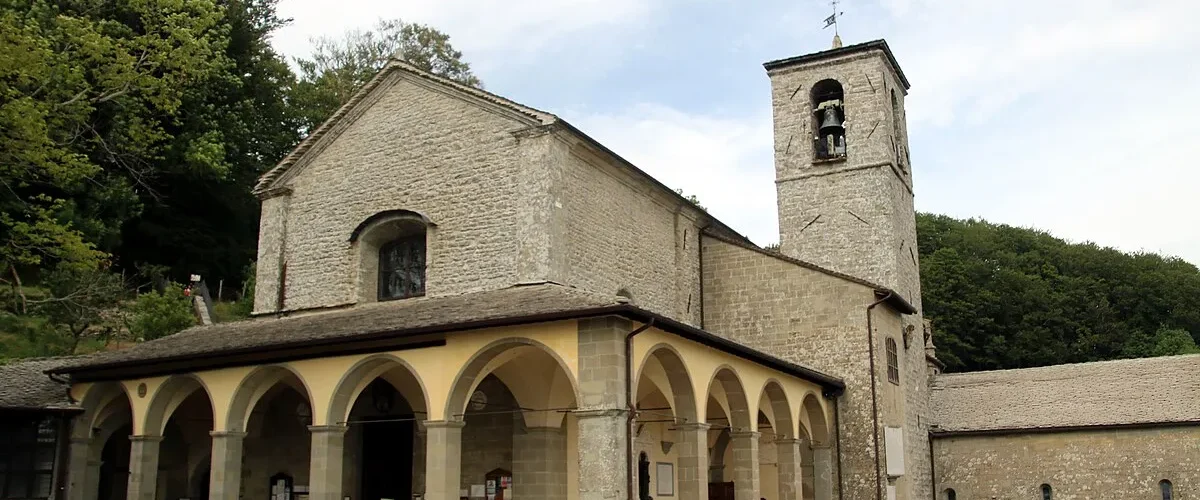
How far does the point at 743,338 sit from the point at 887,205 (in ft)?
15.7

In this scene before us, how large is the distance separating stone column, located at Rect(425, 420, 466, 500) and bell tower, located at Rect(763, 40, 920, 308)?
38.4 feet

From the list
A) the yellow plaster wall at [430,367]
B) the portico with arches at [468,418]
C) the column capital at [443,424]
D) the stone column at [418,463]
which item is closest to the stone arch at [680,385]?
the portico with arches at [468,418]

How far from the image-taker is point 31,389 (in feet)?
53.0

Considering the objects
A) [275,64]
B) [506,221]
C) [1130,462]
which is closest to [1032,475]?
[1130,462]

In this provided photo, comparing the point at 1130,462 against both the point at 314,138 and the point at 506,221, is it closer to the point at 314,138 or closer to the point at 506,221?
the point at 506,221

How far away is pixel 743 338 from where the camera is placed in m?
19.6

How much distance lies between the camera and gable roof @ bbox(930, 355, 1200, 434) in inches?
810

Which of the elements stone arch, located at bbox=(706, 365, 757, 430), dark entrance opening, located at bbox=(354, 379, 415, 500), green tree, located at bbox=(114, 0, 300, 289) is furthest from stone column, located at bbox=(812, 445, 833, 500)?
green tree, located at bbox=(114, 0, 300, 289)

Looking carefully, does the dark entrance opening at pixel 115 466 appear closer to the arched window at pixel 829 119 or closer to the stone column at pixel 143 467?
the stone column at pixel 143 467

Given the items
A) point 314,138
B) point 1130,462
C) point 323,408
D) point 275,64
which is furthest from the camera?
point 275,64

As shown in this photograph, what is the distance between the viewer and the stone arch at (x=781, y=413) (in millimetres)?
16609

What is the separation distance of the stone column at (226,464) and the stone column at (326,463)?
5.09ft

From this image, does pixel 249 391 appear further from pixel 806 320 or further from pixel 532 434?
pixel 806 320

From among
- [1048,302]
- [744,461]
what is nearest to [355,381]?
[744,461]
